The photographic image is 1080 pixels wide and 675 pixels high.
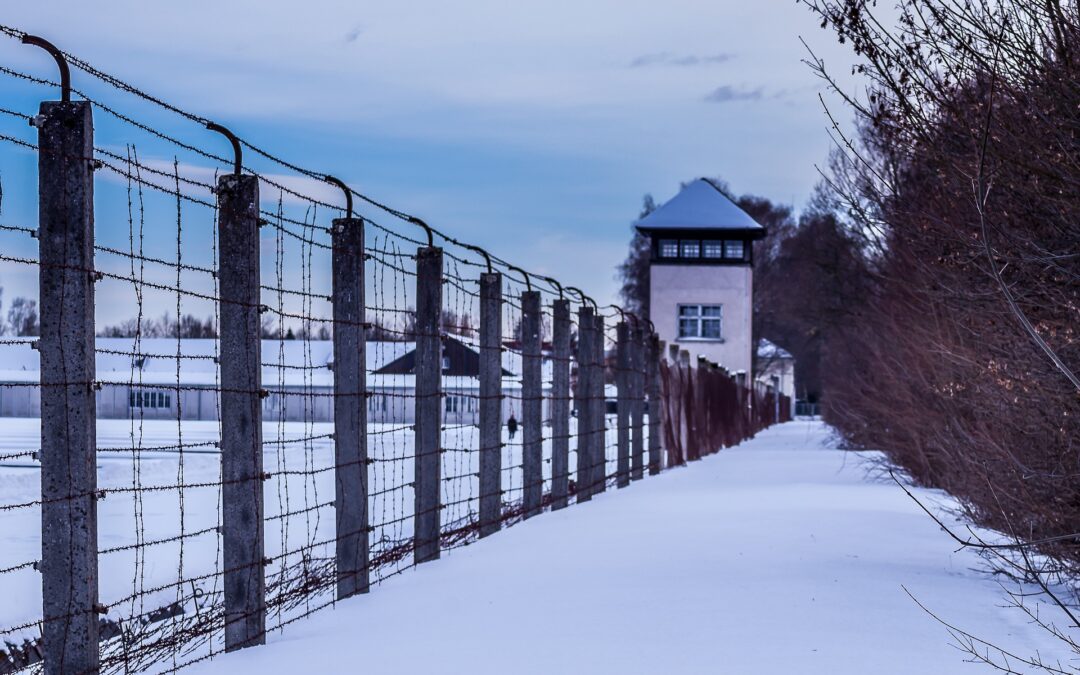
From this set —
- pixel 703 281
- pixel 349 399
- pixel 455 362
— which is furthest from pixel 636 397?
pixel 703 281

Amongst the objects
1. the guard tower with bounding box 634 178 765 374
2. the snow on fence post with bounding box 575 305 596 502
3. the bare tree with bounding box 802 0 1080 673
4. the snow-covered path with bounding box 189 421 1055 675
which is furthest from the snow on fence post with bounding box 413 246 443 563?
the guard tower with bounding box 634 178 765 374

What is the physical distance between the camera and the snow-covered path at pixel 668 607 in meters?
6.12

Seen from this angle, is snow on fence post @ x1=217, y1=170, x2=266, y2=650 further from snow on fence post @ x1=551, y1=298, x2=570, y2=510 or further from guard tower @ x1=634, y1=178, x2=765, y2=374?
guard tower @ x1=634, y1=178, x2=765, y2=374

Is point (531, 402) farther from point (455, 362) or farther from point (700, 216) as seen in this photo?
point (700, 216)

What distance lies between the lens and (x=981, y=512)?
10.7 meters

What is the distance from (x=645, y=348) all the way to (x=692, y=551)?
10.5 metres

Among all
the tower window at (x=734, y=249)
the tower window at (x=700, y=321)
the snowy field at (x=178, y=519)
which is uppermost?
the tower window at (x=734, y=249)

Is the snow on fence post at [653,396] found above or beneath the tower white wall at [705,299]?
beneath

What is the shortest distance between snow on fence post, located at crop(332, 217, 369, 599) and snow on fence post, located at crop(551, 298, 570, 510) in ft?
20.3

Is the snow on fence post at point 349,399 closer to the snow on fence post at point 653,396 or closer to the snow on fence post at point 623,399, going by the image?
the snow on fence post at point 623,399

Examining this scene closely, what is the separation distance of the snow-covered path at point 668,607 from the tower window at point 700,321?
118 feet

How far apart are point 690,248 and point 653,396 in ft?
95.4

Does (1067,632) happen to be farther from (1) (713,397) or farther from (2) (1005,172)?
(1) (713,397)

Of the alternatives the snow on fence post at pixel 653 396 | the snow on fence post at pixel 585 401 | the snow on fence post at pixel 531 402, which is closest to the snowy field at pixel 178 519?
the snow on fence post at pixel 531 402
